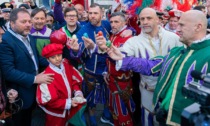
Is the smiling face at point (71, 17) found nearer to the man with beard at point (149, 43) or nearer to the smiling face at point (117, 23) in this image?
the smiling face at point (117, 23)

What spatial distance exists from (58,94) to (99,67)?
1025 mm

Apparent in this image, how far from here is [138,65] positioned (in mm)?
2539

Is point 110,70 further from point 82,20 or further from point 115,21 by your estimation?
point 82,20

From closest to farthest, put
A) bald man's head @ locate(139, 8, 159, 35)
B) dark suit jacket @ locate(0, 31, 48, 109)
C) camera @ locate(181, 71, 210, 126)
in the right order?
1. camera @ locate(181, 71, 210, 126)
2. dark suit jacket @ locate(0, 31, 48, 109)
3. bald man's head @ locate(139, 8, 159, 35)

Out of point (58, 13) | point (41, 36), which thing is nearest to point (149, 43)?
point (41, 36)

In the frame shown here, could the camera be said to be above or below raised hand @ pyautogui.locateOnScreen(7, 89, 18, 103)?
above

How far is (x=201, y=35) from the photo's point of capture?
7.16 feet

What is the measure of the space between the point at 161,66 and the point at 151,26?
60 centimetres

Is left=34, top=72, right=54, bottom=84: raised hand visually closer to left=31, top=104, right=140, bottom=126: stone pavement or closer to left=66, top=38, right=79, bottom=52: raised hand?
left=66, top=38, right=79, bottom=52: raised hand

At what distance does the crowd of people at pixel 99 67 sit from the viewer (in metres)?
2.17

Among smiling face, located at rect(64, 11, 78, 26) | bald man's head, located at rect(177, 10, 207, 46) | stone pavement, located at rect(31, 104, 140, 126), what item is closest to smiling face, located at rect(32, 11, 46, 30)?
smiling face, located at rect(64, 11, 78, 26)

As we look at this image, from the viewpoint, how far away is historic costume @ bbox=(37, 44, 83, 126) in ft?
8.98

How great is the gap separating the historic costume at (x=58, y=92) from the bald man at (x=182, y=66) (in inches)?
41.6

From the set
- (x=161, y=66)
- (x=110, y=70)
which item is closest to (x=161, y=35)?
(x=161, y=66)
